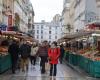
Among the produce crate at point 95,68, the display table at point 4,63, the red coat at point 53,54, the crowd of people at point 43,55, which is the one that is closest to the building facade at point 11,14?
the display table at point 4,63

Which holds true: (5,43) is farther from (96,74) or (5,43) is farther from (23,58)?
(96,74)

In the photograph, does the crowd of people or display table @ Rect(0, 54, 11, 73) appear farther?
display table @ Rect(0, 54, 11, 73)

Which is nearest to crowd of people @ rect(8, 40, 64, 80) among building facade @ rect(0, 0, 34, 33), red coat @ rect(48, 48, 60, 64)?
red coat @ rect(48, 48, 60, 64)

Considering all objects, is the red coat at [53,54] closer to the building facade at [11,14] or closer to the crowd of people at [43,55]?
the crowd of people at [43,55]

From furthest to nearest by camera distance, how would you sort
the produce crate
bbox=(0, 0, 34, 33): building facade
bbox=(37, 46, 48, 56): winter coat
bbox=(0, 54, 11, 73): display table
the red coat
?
bbox=(0, 0, 34, 33): building facade → bbox=(0, 54, 11, 73): display table → bbox=(37, 46, 48, 56): winter coat → the produce crate → the red coat

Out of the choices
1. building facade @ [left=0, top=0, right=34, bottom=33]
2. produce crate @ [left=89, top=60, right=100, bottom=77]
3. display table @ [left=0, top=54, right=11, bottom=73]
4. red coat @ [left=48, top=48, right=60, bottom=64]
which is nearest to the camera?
red coat @ [left=48, top=48, right=60, bottom=64]

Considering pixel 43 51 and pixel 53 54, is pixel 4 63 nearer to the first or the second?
pixel 43 51

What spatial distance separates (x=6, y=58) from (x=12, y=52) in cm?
199

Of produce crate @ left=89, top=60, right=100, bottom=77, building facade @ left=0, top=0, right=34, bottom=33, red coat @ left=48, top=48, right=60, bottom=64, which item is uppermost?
building facade @ left=0, top=0, right=34, bottom=33

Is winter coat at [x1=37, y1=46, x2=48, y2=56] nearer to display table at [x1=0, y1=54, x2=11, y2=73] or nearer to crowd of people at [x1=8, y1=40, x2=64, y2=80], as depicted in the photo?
crowd of people at [x1=8, y1=40, x2=64, y2=80]

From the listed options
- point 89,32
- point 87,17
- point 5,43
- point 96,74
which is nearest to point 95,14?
point 87,17

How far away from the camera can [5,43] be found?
1647 inches

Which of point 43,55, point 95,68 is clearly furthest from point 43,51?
point 95,68

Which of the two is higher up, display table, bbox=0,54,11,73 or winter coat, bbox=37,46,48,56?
winter coat, bbox=37,46,48,56
